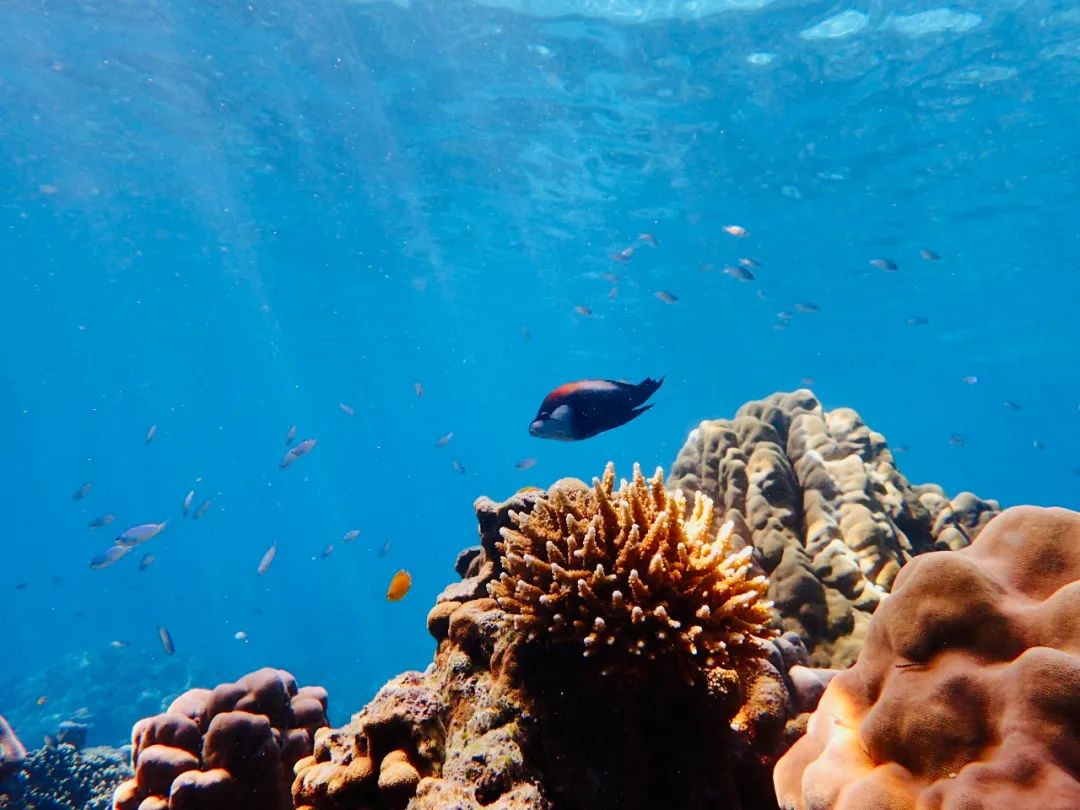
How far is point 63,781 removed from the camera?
30.9 feet

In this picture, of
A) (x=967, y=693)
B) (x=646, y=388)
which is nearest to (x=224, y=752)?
(x=646, y=388)

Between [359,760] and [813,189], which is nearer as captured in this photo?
[359,760]

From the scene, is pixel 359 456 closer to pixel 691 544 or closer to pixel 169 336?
pixel 169 336

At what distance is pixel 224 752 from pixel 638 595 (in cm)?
334

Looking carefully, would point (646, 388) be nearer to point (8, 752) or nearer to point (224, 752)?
point (224, 752)

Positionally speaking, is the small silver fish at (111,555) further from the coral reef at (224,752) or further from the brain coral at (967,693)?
the brain coral at (967,693)

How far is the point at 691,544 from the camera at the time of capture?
286 centimetres

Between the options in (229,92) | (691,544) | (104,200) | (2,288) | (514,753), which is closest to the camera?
(514,753)

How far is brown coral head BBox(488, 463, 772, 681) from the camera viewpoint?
2.56 meters

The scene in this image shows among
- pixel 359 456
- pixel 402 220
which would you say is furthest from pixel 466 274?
pixel 359 456

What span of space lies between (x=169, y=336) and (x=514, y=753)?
62.7 meters

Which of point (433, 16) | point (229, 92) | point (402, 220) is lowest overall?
point (433, 16)

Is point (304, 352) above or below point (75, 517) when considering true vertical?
below

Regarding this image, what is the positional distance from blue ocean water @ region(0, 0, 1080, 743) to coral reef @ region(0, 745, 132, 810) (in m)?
10.8
